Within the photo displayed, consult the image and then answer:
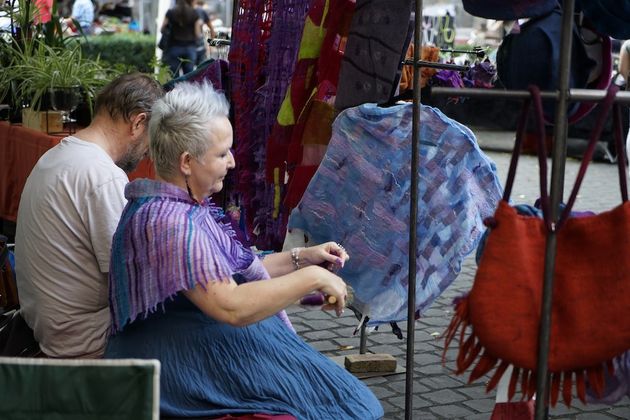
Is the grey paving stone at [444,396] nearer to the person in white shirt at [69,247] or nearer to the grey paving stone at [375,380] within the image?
the grey paving stone at [375,380]

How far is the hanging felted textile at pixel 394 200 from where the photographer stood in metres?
3.38

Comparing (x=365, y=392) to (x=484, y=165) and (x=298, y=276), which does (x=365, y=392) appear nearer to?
(x=298, y=276)

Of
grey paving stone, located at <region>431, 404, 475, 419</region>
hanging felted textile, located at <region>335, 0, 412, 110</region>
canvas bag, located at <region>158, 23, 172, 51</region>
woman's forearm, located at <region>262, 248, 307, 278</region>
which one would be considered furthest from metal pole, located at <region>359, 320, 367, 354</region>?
canvas bag, located at <region>158, 23, 172, 51</region>

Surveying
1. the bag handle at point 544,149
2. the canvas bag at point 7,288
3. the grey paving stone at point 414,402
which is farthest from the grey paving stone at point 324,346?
the bag handle at point 544,149

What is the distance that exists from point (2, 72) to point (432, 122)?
3.09 m

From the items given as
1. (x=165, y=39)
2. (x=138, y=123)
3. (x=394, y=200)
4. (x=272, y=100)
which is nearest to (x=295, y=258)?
(x=394, y=200)

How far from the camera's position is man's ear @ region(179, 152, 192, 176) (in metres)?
2.63

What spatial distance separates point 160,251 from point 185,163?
0.89ft

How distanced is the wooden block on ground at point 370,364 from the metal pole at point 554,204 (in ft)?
8.02

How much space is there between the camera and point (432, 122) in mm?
3359

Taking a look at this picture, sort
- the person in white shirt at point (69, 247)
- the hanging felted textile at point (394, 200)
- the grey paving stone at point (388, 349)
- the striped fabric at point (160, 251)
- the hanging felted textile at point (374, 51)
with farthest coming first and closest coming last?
the grey paving stone at point (388, 349), the hanging felted textile at point (394, 200), the hanging felted textile at point (374, 51), the person in white shirt at point (69, 247), the striped fabric at point (160, 251)

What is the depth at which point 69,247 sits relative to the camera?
3.06 metres

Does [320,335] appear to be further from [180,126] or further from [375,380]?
[180,126]

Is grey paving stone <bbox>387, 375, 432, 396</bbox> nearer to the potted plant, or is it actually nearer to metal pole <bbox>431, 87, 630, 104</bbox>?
the potted plant
